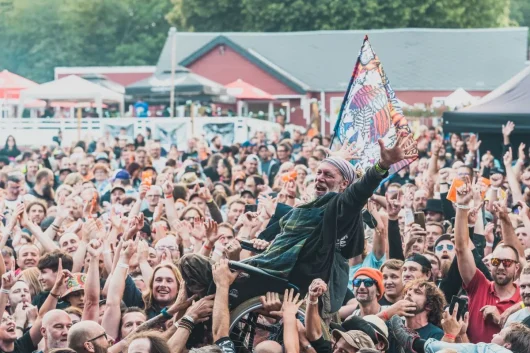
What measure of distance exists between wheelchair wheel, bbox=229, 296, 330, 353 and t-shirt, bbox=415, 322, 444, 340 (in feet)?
3.67

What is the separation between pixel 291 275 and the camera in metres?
7.95

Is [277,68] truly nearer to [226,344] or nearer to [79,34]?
[79,34]

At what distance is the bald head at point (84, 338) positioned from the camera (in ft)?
26.4

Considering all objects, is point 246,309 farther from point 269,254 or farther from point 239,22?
point 239,22

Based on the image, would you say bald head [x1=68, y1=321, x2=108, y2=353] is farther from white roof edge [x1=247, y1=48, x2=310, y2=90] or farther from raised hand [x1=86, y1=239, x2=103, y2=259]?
white roof edge [x1=247, y1=48, x2=310, y2=90]

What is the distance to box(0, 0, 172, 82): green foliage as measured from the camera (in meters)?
78.6

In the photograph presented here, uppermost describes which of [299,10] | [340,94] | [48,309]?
[299,10]

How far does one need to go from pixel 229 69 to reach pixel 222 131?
30.6 metres

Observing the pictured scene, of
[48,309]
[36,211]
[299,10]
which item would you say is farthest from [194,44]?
[48,309]

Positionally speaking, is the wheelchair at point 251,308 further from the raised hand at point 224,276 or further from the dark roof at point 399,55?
the dark roof at point 399,55

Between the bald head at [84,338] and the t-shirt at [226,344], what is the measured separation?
82 cm

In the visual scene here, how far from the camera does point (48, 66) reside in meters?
77.7

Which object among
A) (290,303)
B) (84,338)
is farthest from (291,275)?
(84,338)

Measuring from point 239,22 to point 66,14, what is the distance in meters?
16.1
